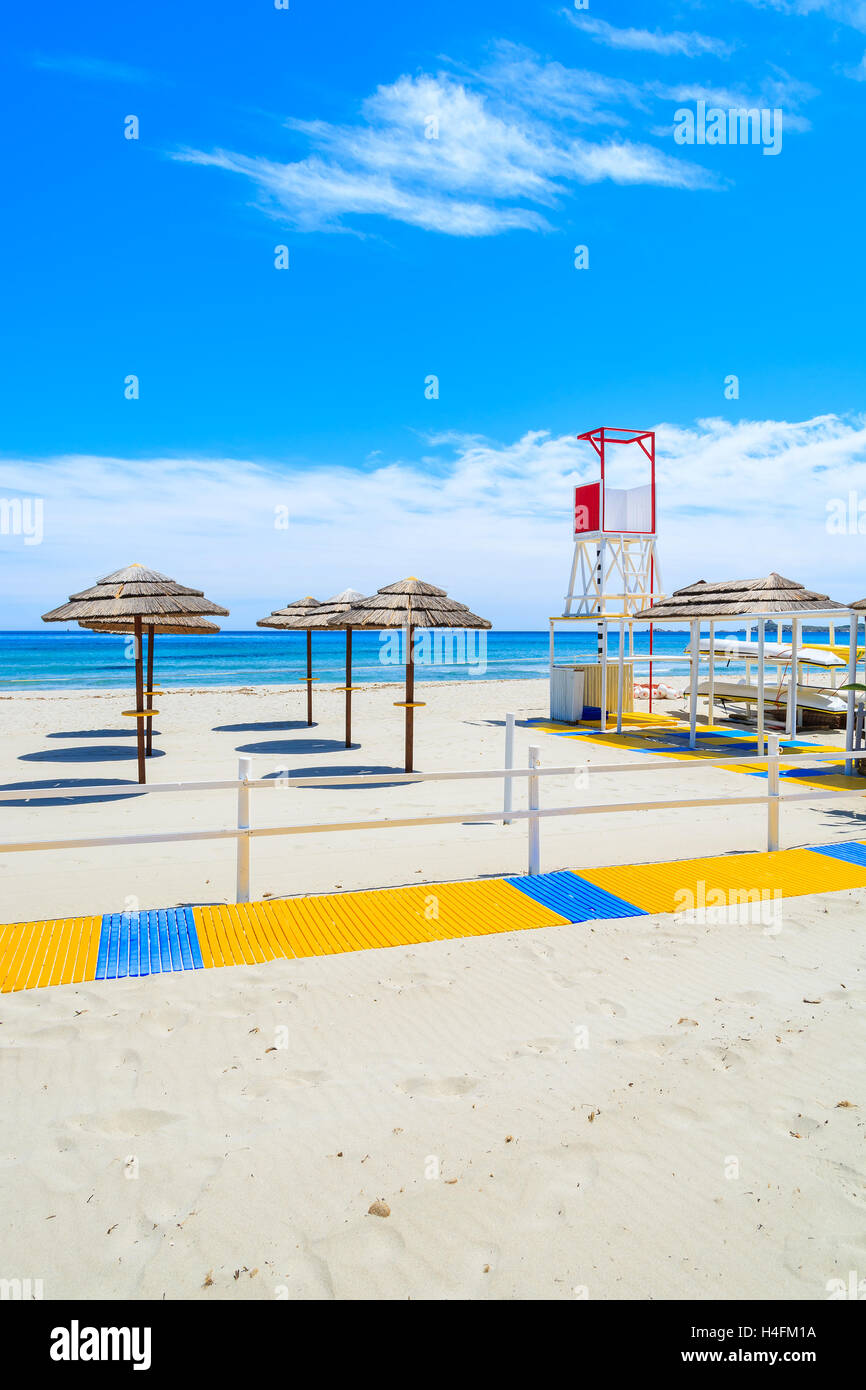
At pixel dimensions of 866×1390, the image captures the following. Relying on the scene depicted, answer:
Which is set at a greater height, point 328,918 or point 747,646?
point 747,646

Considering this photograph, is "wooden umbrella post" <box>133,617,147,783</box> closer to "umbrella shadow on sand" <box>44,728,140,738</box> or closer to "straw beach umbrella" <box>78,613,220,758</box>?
"straw beach umbrella" <box>78,613,220,758</box>

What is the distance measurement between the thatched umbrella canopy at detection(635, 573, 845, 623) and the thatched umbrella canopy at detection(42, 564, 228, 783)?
834cm

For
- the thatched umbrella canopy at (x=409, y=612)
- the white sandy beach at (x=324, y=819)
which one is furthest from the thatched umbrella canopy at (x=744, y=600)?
the thatched umbrella canopy at (x=409, y=612)

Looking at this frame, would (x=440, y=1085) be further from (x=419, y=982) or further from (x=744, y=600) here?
(x=744, y=600)

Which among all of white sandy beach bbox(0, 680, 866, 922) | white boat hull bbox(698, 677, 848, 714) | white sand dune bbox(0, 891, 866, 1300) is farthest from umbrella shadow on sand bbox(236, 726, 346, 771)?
white sand dune bbox(0, 891, 866, 1300)

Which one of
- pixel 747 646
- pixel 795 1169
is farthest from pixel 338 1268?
pixel 747 646

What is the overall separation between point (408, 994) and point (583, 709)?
1391cm

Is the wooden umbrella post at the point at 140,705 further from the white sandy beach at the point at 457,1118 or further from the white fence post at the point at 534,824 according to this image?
the white fence post at the point at 534,824

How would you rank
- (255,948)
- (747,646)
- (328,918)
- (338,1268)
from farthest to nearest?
(747,646) → (328,918) → (255,948) → (338,1268)

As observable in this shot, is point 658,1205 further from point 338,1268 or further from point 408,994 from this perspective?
point 408,994

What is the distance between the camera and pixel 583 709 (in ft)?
58.1

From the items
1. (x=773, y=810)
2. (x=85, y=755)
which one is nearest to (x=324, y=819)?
(x=773, y=810)

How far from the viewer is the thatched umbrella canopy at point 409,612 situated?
1080 centimetres

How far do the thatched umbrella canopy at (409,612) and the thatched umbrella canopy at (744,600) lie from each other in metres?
4.93
